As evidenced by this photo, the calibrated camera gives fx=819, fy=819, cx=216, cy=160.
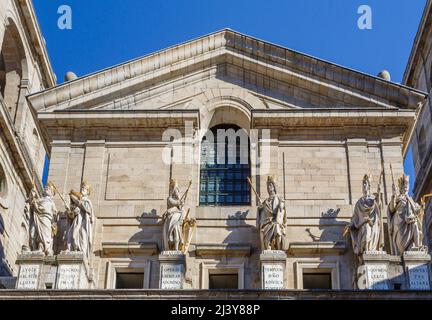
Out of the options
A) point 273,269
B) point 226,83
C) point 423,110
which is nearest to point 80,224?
point 273,269

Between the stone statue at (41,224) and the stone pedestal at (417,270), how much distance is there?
11192mm

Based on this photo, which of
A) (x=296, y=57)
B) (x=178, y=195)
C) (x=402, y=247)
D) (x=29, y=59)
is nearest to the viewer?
(x=402, y=247)

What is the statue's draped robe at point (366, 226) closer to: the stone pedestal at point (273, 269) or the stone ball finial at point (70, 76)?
the stone pedestal at point (273, 269)

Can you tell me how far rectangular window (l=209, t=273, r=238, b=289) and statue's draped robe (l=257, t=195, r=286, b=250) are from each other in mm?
2050

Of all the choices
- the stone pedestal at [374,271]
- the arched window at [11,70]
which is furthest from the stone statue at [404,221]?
Answer: the arched window at [11,70]

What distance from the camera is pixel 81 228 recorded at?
26344 mm

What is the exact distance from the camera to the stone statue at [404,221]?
1007 inches

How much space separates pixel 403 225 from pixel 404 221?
146 mm

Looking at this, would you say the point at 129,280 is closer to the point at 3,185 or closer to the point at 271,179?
the point at 271,179

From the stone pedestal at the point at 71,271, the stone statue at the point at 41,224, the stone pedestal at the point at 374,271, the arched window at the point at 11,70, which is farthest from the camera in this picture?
the arched window at the point at 11,70
